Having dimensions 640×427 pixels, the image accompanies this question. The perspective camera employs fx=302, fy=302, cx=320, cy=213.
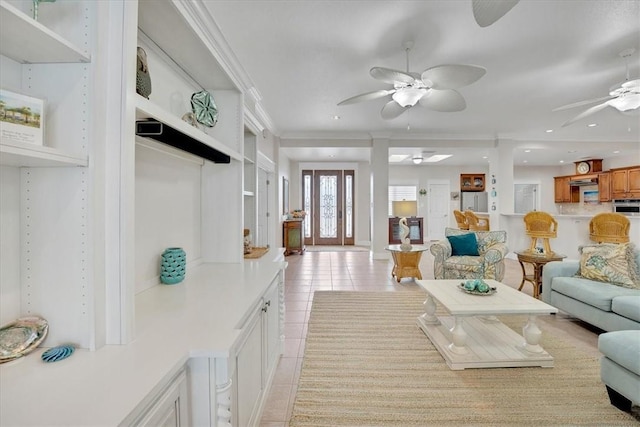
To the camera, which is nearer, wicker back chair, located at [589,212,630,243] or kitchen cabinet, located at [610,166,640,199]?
wicker back chair, located at [589,212,630,243]

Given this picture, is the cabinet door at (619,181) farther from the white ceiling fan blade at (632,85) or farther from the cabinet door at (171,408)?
the cabinet door at (171,408)

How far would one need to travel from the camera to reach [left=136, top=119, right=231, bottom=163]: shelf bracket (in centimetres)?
129

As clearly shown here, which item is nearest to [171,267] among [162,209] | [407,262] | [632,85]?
[162,209]

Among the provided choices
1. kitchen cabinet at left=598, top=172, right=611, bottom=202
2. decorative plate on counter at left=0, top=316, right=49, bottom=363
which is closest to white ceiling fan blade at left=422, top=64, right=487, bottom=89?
decorative plate on counter at left=0, top=316, right=49, bottom=363

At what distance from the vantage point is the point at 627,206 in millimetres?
7273

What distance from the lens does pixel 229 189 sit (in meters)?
2.26

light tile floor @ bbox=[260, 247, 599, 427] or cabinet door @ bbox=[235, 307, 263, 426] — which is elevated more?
cabinet door @ bbox=[235, 307, 263, 426]

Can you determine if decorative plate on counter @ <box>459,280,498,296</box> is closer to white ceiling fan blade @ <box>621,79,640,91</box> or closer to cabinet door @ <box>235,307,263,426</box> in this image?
cabinet door @ <box>235,307,263,426</box>

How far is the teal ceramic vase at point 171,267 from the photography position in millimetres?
1734

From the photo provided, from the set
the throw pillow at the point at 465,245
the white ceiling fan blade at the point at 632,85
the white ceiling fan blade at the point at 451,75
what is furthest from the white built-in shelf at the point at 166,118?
the white ceiling fan blade at the point at 632,85

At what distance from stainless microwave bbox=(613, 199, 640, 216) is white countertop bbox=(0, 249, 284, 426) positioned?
956 cm

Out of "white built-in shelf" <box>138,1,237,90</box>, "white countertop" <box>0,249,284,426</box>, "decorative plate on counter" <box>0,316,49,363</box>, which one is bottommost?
"white countertop" <box>0,249,284,426</box>

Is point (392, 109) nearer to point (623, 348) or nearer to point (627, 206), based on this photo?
point (623, 348)

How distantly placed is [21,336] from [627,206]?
10.5 metres
